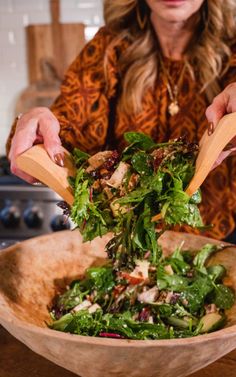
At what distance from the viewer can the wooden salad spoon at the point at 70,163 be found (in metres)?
1.36

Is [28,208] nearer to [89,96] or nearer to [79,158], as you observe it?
[89,96]

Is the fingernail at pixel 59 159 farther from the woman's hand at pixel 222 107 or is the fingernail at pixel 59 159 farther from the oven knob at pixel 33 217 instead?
the oven knob at pixel 33 217

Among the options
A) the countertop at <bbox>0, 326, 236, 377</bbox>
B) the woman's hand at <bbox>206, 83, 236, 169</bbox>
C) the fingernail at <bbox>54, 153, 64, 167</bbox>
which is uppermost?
the woman's hand at <bbox>206, 83, 236, 169</bbox>

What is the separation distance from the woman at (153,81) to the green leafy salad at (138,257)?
54cm

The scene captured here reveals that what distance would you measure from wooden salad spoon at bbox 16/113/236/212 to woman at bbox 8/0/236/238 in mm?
502

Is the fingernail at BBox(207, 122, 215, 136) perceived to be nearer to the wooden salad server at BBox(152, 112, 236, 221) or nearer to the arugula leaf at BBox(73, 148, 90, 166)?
the wooden salad server at BBox(152, 112, 236, 221)

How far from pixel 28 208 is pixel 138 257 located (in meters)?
1.57

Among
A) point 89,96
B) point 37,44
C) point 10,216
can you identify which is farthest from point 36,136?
point 37,44

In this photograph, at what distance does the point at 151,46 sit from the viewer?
208 centimetres

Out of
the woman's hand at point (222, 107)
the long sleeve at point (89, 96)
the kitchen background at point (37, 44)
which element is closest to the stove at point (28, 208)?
the kitchen background at point (37, 44)

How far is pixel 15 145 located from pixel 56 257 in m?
0.38

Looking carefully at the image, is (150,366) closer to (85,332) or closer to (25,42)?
(85,332)

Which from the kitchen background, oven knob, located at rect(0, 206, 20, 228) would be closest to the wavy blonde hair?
oven knob, located at rect(0, 206, 20, 228)

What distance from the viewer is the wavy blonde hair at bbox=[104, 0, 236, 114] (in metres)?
1.97
